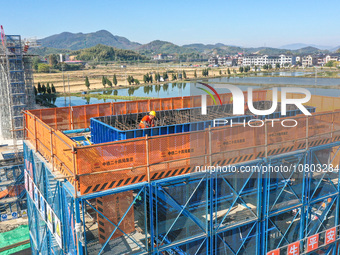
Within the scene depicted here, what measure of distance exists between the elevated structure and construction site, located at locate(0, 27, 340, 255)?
35 millimetres

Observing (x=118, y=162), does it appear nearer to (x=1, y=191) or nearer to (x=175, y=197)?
(x=175, y=197)

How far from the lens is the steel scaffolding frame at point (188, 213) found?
969 cm

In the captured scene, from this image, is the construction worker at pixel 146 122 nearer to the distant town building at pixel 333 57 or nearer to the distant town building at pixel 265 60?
the distant town building at pixel 333 57

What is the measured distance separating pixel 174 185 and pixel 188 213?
111 centimetres

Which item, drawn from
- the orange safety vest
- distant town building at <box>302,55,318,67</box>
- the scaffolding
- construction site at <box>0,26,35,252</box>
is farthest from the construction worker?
distant town building at <box>302,55,318,67</box>

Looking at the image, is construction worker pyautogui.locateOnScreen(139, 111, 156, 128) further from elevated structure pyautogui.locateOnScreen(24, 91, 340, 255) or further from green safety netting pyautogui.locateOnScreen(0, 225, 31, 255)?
green safety netting pyautogui.locateOnScreen(0, 225, 31, 255)

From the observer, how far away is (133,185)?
9.43 meters

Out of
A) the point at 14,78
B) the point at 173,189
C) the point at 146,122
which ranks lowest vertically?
the point at 173,189

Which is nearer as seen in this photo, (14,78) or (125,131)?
(125,131)

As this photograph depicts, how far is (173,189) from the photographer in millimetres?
12188

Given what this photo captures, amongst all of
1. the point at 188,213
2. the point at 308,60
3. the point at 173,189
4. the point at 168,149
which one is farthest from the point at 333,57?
the point at 168,149

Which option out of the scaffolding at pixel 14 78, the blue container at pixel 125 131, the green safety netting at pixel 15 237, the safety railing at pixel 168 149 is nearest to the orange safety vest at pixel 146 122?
the blue container at pixel 125 131

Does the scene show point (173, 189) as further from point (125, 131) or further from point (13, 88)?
point (13, 88)

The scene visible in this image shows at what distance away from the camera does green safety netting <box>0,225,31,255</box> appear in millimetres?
17519
